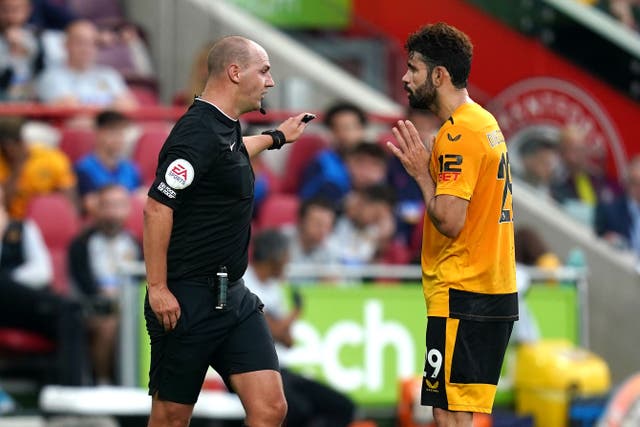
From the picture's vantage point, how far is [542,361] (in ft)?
39.0

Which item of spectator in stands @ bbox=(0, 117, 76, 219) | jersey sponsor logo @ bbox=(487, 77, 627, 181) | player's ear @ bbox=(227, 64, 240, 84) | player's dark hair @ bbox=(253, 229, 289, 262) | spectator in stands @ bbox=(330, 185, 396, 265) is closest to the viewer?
player's ear @ bbox=(227, 64, 240, 84)

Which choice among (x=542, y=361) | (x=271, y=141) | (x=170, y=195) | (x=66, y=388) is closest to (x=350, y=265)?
(x=542, y=361)

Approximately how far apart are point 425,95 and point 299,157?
6.40m

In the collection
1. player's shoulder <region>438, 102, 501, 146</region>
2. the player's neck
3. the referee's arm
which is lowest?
the referee's arm

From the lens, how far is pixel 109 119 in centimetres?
1200

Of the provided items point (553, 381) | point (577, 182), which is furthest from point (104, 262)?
point (577, 182)

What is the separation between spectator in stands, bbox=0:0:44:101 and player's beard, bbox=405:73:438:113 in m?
7.12

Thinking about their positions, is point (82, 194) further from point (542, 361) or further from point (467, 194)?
point (467, 194)

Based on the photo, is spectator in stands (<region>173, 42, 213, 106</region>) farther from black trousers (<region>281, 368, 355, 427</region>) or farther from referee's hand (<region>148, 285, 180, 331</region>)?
referee's hand (<region>148, 285, 180, 331</region>)

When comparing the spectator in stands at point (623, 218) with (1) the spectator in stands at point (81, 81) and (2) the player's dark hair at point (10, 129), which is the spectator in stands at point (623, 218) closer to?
(1) the spectator in stands at point (81, 81)

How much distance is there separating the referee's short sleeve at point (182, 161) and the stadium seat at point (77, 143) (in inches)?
231

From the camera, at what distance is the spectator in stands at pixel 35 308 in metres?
10.8

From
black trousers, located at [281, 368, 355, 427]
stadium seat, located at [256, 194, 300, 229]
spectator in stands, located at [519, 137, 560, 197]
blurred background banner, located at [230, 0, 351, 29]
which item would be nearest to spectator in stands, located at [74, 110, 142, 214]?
stadium seat, located at [256, 194, 300, 229]

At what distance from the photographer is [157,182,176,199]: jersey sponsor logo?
22.1 feet
